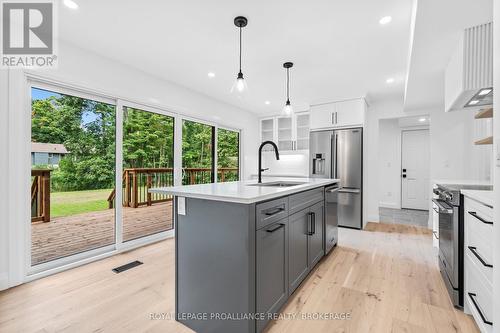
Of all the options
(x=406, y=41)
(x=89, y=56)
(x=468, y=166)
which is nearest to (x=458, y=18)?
(x=406, y=41)

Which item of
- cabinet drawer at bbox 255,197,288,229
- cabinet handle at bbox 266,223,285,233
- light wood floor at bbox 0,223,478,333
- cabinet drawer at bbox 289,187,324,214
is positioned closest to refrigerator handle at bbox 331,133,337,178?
light wood floor at bbox 0,223,478,333

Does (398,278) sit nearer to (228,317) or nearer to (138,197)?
(228,317)

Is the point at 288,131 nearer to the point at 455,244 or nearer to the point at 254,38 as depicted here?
the point at 254,38

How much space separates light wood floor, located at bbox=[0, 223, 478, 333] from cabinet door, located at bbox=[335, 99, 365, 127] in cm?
250

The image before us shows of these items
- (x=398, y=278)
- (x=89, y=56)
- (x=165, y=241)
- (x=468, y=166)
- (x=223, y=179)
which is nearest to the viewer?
(x=398, y=278)

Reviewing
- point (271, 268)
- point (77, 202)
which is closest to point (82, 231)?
point (77, 202)

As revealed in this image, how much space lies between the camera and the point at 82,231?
10.5 ft

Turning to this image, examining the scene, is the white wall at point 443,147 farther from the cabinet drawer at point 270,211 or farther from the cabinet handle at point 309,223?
the cabinet drawer at point 270,211

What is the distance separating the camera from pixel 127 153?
334cm

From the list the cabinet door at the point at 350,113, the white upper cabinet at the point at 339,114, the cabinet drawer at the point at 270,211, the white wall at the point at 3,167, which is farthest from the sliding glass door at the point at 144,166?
the cabinet door at the point at 350,113

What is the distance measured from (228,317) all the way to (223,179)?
3864 millimetres

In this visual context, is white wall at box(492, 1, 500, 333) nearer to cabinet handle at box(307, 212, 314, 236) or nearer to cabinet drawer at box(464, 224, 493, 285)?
cabinet drawer at box(464, 224, 493, 285)

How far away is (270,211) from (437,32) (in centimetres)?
212

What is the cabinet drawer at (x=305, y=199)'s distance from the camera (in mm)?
1998
